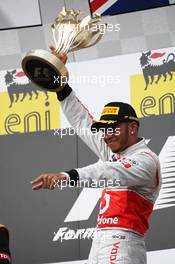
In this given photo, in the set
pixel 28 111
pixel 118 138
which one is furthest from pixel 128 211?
pixel 28 111

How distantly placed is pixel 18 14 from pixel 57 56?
1393mm

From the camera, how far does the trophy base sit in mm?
3205

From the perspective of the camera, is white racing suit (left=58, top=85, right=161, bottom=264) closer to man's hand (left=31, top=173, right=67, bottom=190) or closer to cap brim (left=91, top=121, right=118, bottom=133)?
cap brim (left=91, top=121, right=118, bottom=133)

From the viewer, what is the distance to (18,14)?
4.57 metres

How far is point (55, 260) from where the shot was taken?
14.3ft

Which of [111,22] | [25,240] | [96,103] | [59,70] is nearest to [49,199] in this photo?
[25,240]

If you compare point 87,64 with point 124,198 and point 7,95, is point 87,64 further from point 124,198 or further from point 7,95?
point 124,198

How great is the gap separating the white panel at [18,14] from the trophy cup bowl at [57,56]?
1.00 m

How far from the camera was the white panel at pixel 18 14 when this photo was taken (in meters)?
4.56

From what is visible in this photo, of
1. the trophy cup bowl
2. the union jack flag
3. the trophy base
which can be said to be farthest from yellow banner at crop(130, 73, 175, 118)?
the trophy base

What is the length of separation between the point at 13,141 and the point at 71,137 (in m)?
0.34

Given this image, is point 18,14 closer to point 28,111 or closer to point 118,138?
point 28,111

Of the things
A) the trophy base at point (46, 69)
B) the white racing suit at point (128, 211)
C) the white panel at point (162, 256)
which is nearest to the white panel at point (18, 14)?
the trophy base at point (46, 69)

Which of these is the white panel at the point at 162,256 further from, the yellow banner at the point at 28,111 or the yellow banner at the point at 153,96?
the yellow banner at the point at 28,111
